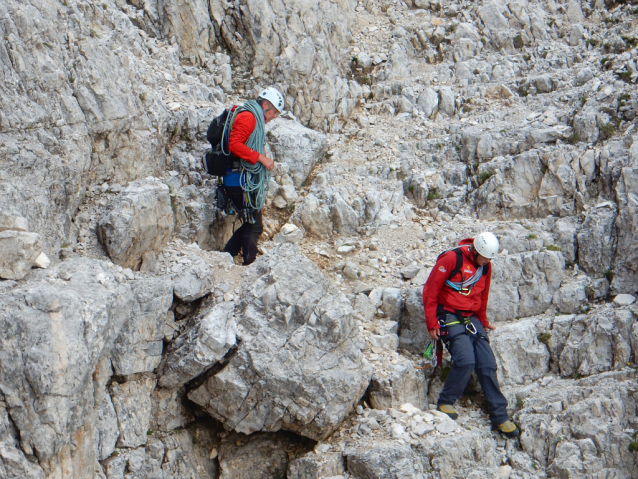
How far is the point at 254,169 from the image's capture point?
891cm

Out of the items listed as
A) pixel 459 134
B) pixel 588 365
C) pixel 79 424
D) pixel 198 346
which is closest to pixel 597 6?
pixel 459 134

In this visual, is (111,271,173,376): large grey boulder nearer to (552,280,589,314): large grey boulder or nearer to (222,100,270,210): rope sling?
(222,100,270,210): rope sling

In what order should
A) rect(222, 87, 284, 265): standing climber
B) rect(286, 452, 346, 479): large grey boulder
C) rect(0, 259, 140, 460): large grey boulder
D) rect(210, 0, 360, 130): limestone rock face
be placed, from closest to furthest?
1. rect(0, 259, 140, 460): large grey boulder
2. rect(286, 452, 346, 479): large grey boulder
3. rect(222, 87, 284, 265): standing climber
4. rect(210, 0, 360, 130): limestone rock face

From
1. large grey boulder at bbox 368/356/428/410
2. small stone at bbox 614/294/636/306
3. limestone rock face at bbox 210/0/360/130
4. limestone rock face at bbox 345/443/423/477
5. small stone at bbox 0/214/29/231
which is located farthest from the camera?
limestone rock face at bbox 210/0/360/130

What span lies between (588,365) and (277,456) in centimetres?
495

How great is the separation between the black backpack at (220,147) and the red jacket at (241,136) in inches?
6.6

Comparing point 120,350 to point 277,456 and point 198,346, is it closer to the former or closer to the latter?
point 198,346

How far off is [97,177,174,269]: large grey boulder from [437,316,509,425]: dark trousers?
15.0 feet

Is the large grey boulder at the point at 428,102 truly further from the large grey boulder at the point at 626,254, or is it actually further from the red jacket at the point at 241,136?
the red jacket at the point at 241,136

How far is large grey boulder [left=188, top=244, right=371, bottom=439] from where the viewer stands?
289 inches

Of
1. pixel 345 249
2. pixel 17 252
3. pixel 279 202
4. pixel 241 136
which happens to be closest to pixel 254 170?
pixel 241 136

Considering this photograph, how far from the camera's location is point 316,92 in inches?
483

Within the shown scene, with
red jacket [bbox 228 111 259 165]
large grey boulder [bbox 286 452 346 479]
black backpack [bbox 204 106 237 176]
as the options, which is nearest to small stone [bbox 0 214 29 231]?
black backpack [bbox 204 106 237 176]

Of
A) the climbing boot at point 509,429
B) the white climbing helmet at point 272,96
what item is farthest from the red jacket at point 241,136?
the climbing boot at point 509,429
